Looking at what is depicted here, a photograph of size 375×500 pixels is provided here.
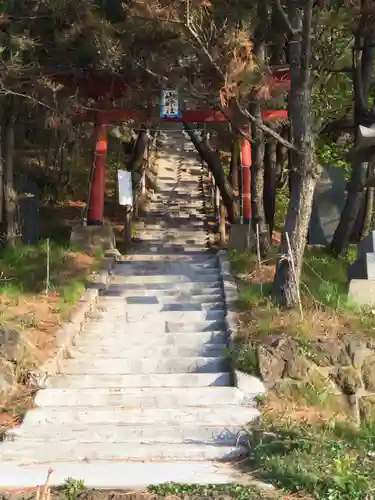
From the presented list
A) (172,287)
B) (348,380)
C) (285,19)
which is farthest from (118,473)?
(285,19)

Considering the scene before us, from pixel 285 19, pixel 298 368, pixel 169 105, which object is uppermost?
pixel 285 19

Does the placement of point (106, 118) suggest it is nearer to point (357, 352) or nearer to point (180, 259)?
point (180, 259)

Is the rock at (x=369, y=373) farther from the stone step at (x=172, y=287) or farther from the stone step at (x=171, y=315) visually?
the stone step at (x=172, y=287)

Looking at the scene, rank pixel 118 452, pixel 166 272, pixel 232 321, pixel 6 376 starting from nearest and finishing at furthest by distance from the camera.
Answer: pixel 118 452 < pixel 6 376 < pixel 232 321 < pixel 166 272

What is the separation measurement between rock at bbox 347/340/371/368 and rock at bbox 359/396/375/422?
1.23 feet

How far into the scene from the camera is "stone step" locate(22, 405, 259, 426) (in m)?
6.59

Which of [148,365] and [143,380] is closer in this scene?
[143,380]

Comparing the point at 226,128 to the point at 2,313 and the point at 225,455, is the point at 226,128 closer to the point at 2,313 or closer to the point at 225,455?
the point at 2,313

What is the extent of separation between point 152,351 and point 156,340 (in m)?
0.34

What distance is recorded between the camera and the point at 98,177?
13852 millimetres

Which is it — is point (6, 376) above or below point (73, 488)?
below

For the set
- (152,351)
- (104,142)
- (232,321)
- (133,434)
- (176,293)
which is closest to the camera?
(133,434)

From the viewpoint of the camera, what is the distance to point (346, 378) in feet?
24.8

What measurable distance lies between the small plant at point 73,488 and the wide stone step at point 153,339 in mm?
3885
